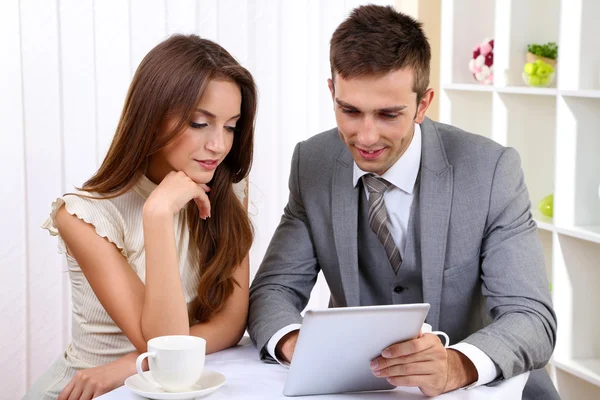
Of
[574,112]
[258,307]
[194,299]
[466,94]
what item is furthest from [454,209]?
[466,94]

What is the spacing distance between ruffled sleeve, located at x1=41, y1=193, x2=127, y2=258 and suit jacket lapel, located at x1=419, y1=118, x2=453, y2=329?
2.14 feet

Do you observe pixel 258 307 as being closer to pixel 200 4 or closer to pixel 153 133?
pixel 153 133

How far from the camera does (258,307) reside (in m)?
1.74

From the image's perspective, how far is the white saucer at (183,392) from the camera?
1.31 metres

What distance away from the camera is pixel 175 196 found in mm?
1697

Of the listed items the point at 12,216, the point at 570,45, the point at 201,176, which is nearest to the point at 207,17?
the point at 12,216

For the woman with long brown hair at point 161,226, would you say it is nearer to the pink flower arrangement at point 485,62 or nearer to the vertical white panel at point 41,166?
the vertical white panel at point 41,166

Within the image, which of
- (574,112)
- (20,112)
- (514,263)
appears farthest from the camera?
(20,112)

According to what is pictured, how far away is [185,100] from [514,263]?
0.75 meters

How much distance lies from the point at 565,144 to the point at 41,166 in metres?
1.79

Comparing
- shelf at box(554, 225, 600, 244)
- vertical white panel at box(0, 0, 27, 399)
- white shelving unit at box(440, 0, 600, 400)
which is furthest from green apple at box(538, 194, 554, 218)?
vertical white panel at box(0, 0, 27, 399)

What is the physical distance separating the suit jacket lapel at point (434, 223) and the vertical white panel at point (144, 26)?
5.11 feet

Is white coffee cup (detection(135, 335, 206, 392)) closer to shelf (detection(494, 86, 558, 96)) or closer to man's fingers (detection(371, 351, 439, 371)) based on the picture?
man's fingers (detection(371, 351, 439, 371))

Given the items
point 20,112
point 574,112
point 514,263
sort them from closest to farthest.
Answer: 1. point 514,263
2. point 574,112
3. point 20,112
